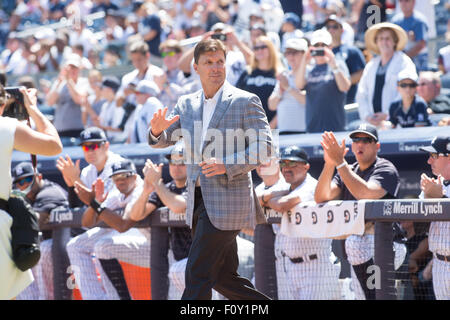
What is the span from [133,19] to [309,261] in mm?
8330

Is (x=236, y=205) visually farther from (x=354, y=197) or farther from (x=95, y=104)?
(x=95, y=104)

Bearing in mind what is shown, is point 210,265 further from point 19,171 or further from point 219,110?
point 19,171

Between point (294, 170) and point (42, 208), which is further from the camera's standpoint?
point (42, 208)

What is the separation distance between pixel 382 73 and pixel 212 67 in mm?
3724

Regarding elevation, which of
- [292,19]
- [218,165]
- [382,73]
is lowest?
[218,165]

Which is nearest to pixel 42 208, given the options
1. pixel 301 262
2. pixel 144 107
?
pixel 144 107

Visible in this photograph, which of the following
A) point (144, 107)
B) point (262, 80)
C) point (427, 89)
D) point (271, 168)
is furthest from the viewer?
point (144, 107)

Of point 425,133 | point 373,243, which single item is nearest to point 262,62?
point 425,133

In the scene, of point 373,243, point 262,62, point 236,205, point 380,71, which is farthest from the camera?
point 262,62

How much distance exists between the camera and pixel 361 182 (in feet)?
17.8

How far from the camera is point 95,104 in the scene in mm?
10570

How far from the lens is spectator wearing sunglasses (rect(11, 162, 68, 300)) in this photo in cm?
704

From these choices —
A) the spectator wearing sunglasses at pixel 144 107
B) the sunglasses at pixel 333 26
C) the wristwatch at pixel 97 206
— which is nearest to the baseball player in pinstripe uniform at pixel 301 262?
the wristwatch at pixel 97 206

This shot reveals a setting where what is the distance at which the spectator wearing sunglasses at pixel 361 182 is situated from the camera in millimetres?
5402
